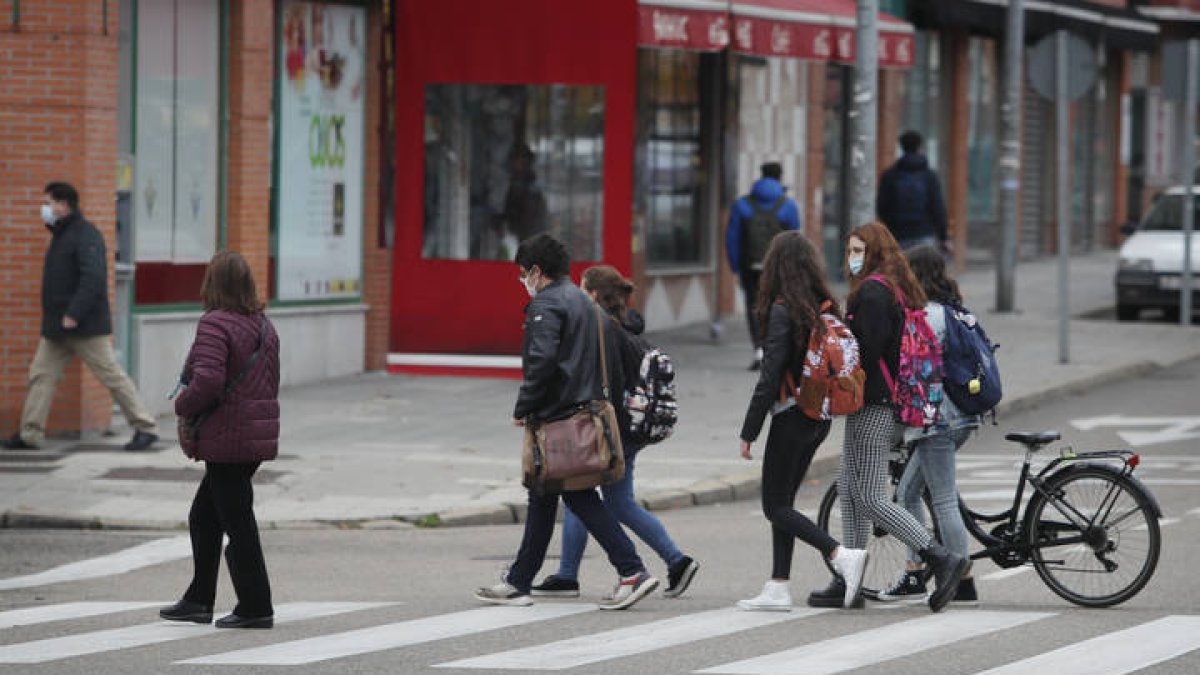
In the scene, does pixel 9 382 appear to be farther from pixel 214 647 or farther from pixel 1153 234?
pixel 1153 234

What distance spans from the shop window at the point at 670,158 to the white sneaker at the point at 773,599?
13990mm

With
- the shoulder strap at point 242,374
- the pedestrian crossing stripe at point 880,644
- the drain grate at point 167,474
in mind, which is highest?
the shoulder strap at point 242,374

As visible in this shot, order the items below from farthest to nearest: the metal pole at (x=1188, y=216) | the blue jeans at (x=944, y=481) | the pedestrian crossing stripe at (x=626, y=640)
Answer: the metal pole at (x=1188, y=216)
the blue jeans at (x=944, y=481)
the pedestrian crossing stripe at (x=626, y=640)

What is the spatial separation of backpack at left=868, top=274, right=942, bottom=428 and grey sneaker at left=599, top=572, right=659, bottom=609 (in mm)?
1300

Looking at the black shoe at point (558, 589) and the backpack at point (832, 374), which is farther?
the black shoe at point (558, 589)

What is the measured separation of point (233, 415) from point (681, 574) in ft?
7.29

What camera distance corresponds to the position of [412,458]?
15.7 metres

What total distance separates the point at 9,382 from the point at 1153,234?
51.2ft

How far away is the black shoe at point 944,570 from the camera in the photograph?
33.2 ft

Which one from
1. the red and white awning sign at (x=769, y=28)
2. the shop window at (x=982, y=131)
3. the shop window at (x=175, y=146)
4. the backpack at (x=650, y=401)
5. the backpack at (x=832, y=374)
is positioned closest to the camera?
the backpack at (x=832, y=374)

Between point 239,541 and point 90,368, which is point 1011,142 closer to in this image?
point 90,368

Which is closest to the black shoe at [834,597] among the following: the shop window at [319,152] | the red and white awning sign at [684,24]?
the shop window at [319,152]

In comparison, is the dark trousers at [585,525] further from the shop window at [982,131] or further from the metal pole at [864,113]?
the shop window at [982,131]

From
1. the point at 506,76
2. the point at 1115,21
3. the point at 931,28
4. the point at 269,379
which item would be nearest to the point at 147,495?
the point at 269,379
